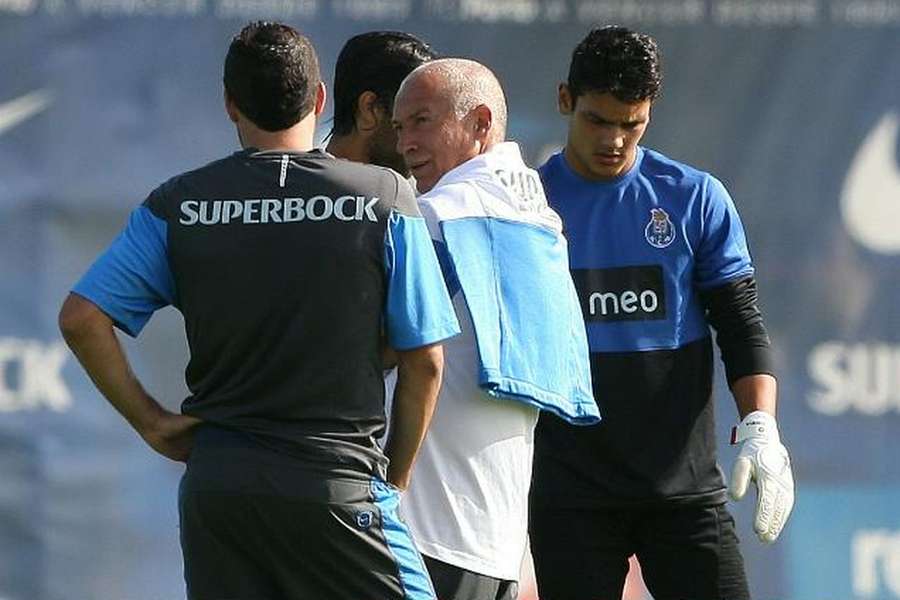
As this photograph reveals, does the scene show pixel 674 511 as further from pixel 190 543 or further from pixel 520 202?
pixel 190 543

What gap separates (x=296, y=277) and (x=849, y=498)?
3743 mm

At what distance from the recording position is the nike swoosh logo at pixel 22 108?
655cm

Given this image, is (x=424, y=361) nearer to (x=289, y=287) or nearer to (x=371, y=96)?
(x=289, y=287)

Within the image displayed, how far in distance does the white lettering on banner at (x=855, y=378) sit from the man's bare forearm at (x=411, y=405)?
3.32 meters

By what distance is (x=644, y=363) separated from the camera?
4453 millimetres

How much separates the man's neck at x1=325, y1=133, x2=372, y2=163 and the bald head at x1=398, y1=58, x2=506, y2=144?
16.8 inches

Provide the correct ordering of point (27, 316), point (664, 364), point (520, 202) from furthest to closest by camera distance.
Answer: point (27, 316) → point (664, 364) → point (520, 202)

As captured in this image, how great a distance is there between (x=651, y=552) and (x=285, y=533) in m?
1.33

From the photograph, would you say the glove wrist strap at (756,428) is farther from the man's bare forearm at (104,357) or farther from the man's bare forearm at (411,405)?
the man's bare forearm at (104,357)

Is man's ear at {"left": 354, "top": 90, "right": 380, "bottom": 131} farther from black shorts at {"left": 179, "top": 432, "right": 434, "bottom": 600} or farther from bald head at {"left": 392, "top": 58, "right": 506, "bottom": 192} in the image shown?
black shorts at {"left": 179, "top": 432, "right": 434, "bottom": 600}

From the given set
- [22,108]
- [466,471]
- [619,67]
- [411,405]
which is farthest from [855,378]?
[411,405]

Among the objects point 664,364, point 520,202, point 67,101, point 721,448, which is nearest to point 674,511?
point 664,364

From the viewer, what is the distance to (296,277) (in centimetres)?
346

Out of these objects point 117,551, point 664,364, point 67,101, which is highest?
point 67,101
